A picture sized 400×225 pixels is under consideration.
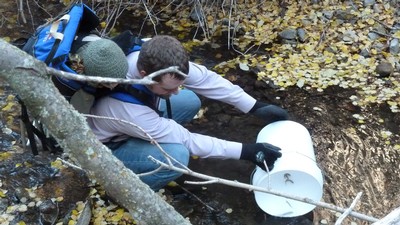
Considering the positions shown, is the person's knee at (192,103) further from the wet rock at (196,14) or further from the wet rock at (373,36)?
the wet rock at (373,36)

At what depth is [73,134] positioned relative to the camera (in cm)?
208

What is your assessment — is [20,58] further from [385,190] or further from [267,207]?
[385,190]

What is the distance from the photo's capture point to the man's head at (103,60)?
2.89 m

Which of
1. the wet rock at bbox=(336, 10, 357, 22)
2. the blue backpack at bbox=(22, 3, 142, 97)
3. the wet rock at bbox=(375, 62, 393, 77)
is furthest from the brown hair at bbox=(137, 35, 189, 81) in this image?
the wet rock at bbox=(336, 10, 357, 22)

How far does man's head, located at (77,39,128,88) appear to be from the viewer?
9.50 ft

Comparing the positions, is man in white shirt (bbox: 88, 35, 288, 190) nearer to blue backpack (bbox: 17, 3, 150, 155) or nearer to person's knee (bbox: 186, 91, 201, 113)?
blue backpack (bbox: 17, 3, 150, 155)

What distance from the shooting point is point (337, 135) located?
4312 millimetres

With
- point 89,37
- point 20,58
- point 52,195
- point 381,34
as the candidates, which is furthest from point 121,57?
point 381,34

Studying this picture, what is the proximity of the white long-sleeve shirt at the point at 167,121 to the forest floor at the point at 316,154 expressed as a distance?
0.40 metres

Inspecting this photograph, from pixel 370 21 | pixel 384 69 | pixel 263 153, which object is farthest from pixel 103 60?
pixel 370 21

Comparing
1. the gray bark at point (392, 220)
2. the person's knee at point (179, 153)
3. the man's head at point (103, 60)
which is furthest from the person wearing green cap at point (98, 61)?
the gray bark at point (392, 220)

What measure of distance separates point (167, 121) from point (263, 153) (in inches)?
22.2

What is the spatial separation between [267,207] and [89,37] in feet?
4.66

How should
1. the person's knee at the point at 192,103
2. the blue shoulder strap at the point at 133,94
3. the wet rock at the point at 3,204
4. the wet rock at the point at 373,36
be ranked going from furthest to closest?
the wet rock at the point at 373,36
the person's knee at the point at 192,103
the wet rock at the point at 3,204
the blue shoulder strap at the point at 133,94
